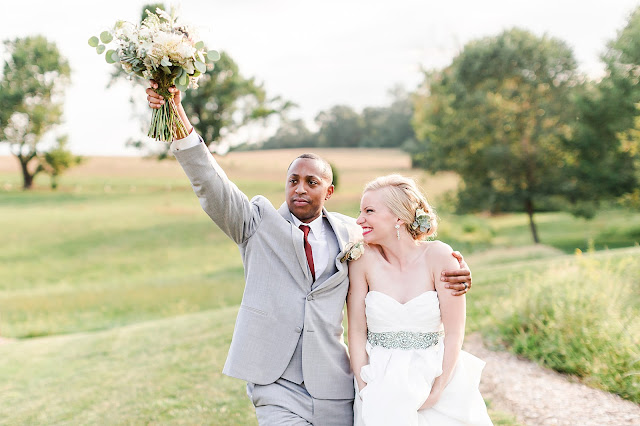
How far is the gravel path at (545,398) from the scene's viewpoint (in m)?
5.37

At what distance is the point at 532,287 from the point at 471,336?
1.05 m

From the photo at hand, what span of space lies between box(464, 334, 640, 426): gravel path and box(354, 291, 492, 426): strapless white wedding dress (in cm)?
212

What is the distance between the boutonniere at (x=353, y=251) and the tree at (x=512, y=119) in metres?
23.5

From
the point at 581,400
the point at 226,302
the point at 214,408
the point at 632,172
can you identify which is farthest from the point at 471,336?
the point at 632,172

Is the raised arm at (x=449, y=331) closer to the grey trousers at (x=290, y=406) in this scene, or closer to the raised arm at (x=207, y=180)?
the grey trousers at (x=290, y=406)

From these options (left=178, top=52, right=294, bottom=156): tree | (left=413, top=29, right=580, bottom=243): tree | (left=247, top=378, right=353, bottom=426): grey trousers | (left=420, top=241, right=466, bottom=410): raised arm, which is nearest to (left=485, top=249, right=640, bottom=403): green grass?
(left=420, top=241, right=466, bottom=410): raised arm

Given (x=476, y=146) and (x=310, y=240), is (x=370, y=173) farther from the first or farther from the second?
(x=310, y=240)

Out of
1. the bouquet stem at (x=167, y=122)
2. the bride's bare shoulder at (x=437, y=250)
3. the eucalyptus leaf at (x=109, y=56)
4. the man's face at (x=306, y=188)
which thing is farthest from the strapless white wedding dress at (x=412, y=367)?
the eucalyptus leaf at (x=109, y=56)

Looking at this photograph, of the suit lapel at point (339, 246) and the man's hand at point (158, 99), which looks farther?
the suit lapel at point (339, 246)

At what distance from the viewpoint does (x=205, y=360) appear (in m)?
8.48

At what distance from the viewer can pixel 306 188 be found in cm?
367

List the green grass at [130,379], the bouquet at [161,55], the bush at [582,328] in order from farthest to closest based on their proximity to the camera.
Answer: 1. the green grass at [130,379]
2. the bush at [582,328]
3. the bouquet at [161,55]

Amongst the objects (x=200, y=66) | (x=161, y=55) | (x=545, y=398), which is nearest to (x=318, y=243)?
(x=200, y=66)

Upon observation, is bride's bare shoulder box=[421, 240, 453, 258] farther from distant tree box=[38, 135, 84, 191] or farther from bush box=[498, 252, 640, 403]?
distant tree box=[38, 135, 84, 191]
